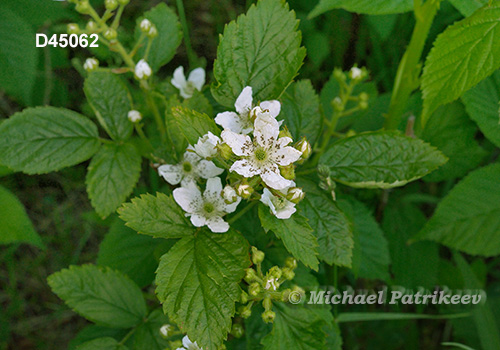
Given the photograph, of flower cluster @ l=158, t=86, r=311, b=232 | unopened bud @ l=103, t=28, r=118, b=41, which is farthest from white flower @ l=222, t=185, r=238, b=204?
unopened bud @ l=103, t=28, r=118, b=41

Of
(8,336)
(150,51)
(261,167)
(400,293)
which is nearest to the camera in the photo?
(261,167)

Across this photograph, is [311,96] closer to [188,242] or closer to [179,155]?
[179,155]

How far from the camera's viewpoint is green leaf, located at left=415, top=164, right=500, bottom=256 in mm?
2108

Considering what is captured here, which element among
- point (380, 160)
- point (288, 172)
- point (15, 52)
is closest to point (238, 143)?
point (288, 172)

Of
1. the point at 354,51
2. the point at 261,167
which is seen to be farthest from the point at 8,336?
the point at 354,51

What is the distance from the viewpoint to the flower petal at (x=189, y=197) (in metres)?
1.57

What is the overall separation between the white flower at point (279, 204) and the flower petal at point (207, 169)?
0.27 metres

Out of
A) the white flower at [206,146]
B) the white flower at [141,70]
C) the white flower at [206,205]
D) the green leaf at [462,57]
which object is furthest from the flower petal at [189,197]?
the green leaf at [462,57]

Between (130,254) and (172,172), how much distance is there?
639 mm

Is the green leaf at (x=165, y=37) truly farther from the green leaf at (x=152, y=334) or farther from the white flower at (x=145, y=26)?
the green leaf at (x=152, y=334)

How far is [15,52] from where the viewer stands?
2.38 m

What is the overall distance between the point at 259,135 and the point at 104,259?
1230 millimetres

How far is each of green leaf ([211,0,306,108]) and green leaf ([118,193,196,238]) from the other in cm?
43

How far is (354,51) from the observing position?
340 cm
